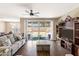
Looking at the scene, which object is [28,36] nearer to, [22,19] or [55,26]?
[22,19]

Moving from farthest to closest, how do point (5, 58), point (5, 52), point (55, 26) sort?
point (55, 26) < point (5, 52) < point (5, 58)

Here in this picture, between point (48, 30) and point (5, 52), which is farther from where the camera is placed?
point (48, 30)

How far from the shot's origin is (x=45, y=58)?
0.85 meters

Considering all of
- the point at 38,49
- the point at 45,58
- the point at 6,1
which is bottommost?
the point at 38,49

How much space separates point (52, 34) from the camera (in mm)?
10391

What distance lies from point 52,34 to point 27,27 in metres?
2.26

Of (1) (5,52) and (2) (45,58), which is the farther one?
(1) (5,52)

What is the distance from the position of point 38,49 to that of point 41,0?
514 cm

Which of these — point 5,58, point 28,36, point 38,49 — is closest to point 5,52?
point 38,49

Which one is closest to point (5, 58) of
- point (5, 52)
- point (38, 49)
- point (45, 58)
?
point (45, 58)

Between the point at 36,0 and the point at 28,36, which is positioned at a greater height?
the point at 36,0

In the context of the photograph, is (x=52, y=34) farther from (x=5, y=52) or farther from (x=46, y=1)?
(x=46, y=1)

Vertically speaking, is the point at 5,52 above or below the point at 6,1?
below

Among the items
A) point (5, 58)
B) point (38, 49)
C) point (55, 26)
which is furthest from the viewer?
point (55, 26)
